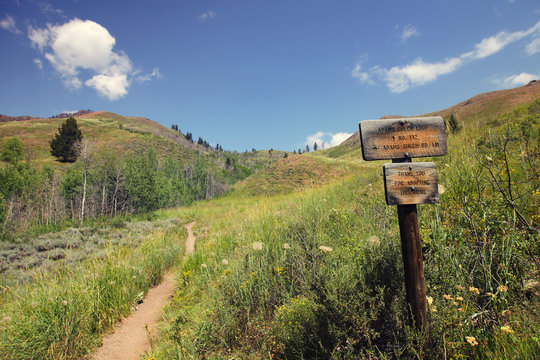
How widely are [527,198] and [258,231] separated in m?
4.43

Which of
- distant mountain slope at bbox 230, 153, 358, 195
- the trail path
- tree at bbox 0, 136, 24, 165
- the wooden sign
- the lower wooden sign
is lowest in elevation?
the trail path

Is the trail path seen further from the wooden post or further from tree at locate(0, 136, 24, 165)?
tree at locate(0, 136, 24, 165)

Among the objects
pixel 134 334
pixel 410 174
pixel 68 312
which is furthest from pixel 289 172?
pixel 410 174

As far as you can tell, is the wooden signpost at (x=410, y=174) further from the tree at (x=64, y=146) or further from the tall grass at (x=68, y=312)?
the tree at (x=64, y=146)

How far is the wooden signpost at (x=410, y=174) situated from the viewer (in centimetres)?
186

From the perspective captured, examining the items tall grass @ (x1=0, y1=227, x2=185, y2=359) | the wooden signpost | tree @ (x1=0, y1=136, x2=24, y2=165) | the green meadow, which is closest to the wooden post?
the wooden signpost

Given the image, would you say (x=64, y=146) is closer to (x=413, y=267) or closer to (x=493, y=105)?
(x=413, y=267)

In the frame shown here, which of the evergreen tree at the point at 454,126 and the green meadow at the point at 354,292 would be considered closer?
the green meadow at the point at 354,292

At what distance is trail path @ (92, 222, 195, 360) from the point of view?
11.7ft

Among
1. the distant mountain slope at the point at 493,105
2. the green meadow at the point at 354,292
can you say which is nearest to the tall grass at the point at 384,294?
the green meadow at the point at 354,292

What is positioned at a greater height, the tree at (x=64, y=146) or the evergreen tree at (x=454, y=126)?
the tree at (x=64, y=146)

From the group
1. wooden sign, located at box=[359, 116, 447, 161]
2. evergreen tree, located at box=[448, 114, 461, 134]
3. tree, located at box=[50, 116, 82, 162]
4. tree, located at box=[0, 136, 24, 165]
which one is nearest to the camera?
wooden sign, located at box=[359, 116, 447, 161]

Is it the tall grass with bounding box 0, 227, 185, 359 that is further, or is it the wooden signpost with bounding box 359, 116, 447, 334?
the tall grass with bounding box 0, 227, 185, 359

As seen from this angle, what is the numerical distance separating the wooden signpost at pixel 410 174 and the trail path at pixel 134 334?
3.35 m
